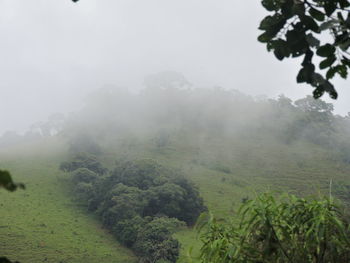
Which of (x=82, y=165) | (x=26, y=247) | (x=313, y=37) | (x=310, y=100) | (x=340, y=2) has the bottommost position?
(x=26, y=247)

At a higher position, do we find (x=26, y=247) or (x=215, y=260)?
(x=215, y=260)

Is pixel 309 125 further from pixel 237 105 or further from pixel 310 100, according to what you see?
pixel 237 105

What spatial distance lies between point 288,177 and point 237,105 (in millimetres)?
24173

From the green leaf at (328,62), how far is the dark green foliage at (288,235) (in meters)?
1.00

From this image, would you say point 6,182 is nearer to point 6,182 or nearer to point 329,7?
point 6,182

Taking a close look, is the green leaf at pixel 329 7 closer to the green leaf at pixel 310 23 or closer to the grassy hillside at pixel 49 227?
the green leaf at pixel 310 23

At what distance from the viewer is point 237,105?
209 ft

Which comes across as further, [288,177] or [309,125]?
[309,125]

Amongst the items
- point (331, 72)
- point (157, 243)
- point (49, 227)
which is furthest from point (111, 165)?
point (331, 72)

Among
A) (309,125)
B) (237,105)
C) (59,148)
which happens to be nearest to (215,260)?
(59,148)

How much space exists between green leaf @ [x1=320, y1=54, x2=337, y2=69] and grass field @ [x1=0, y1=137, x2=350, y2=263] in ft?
46.4

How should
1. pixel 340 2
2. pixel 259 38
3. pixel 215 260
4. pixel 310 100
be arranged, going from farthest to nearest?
pixel 310 100, pixel 215 260, pixel 259 38, pixel 340 2

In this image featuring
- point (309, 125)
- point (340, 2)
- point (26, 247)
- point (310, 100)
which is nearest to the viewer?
point (340, 2)

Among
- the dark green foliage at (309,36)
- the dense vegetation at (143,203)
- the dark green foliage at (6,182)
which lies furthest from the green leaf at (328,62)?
the dense vegetation at (143,203)
